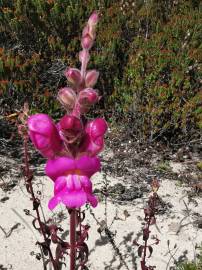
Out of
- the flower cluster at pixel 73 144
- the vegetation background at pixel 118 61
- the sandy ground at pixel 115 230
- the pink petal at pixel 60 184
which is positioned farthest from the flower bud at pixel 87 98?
the vegetation background at pixel 118 61

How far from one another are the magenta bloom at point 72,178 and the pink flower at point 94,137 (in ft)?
0.09

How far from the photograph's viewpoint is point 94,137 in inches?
46.4

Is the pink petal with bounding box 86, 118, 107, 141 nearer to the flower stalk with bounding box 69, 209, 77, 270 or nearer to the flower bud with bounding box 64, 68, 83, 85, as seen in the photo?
the flower bud with bounding box 64, 68, 83, 85

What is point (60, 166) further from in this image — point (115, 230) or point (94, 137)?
point (115, 230)

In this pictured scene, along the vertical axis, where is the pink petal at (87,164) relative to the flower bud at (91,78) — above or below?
below

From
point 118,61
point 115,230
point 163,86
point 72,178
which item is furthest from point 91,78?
point 118,61

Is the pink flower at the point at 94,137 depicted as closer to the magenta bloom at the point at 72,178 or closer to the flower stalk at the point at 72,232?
the magenta bloom at the point at 72,178

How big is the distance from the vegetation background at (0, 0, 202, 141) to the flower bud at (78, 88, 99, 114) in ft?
8.22

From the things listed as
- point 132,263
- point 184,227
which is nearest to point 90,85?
point 132,263

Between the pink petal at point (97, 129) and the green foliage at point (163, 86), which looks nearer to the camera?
the pink petal at point (97, 129)

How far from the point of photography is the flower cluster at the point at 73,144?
117 cm

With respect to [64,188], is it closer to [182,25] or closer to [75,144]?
[75,144]

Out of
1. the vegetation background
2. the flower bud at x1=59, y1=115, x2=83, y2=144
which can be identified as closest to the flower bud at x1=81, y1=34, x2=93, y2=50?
the flower bud at x1=59, y1=115, x2=83, y2=144

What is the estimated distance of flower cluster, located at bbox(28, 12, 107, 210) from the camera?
3.85 ft
